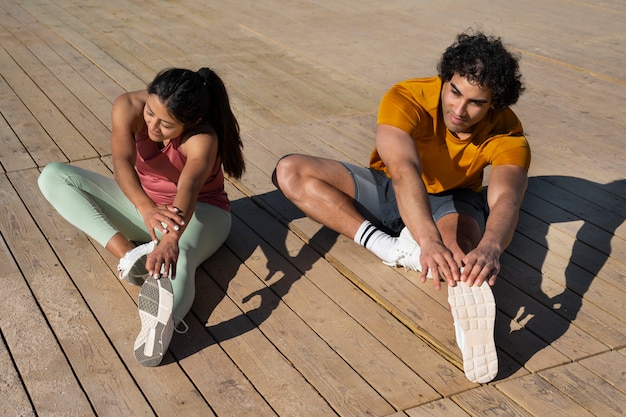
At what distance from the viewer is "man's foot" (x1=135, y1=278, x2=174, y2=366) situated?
221 cm

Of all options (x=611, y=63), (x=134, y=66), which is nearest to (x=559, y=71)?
(x=611, y=63)

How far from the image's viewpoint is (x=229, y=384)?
7.14 feet

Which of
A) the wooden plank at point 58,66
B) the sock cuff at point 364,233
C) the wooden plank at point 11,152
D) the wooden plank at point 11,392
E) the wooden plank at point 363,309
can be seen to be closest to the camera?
the wooden plank at point 11,392

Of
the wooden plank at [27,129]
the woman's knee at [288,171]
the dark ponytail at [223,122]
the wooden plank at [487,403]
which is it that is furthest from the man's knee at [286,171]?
the wooden plank at [27,129]

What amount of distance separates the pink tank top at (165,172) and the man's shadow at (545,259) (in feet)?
3.31

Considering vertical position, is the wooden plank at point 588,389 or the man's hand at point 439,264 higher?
the man's hand at point 439,264

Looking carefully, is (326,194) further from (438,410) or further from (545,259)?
(438,410)

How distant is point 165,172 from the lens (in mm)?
2758

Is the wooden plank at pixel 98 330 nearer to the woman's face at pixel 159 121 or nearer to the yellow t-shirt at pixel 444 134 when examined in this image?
the woman's face at pixel 159 121

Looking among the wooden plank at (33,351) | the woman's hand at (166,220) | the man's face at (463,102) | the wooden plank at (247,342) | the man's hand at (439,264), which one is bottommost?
the wooden plank at (33,351)

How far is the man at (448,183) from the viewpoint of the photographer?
225 cm

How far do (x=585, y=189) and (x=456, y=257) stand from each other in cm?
143

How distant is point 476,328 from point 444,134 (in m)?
0.76

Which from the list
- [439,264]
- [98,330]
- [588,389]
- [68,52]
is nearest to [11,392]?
[98,330]
